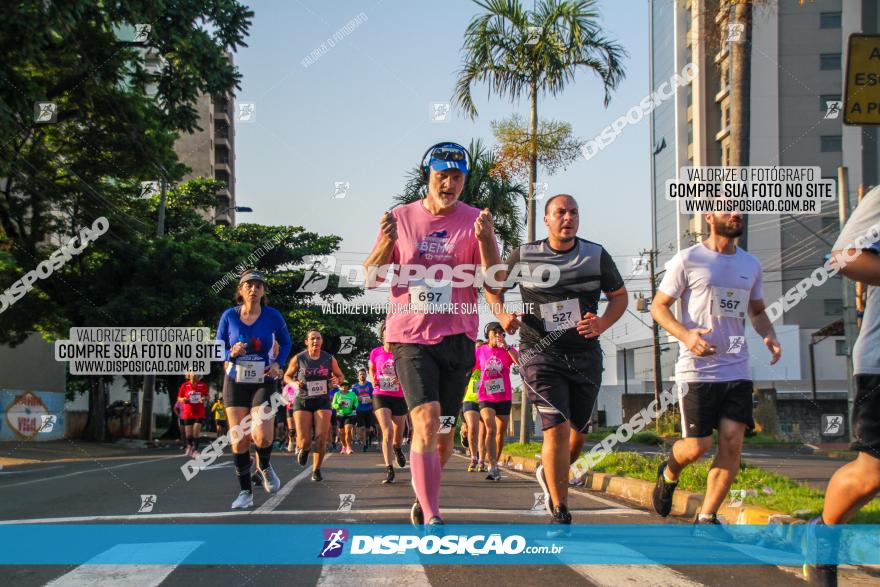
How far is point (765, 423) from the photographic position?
37594 mm

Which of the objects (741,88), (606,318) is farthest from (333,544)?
(741,88)

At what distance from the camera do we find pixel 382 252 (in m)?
5.73

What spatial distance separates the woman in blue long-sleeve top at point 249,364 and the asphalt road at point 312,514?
62cm

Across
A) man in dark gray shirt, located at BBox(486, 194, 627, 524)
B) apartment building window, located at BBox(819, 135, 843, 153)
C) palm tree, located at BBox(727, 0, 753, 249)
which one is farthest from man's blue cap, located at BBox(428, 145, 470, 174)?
apartment building window, located at BBox(819, 135, 843, 153)

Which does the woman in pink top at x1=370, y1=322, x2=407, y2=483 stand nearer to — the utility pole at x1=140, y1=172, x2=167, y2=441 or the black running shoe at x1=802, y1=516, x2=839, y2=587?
the black running shoe at x1=802, y1=516, x2=839, y2=587

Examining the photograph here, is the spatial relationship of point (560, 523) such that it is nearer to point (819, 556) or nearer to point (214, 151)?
point (819, 556)

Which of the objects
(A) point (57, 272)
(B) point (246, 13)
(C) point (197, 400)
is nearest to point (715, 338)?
(B) point (246, 13)

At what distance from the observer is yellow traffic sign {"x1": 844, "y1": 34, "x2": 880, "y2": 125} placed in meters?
5.86

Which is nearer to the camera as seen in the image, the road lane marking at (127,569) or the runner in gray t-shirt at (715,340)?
the road lane marking at (127,569)

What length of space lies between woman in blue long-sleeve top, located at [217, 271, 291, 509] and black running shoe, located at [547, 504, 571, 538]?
347 centimetres

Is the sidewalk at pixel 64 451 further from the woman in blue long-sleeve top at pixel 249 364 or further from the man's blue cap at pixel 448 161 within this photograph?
the man's blue cap at pixel 448 161

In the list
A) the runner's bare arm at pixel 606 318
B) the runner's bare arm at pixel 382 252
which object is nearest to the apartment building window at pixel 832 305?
the runner's bare arm at pixel 606 318

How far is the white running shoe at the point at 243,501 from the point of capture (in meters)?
8.59

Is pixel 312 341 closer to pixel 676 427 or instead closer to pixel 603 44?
pixel 603 44
